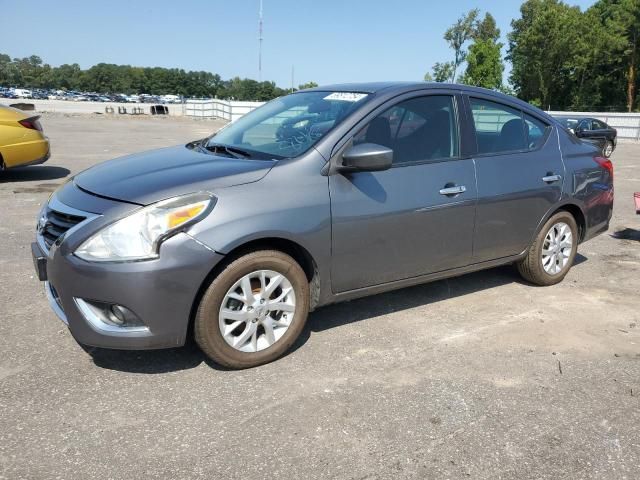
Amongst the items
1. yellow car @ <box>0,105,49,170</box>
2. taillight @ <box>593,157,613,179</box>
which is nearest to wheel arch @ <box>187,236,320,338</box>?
taillight @ <box>593,157,613,179</box>

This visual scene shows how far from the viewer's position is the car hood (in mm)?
3109

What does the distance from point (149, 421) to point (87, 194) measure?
4.55 ft

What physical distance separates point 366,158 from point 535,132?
2145 millimetres

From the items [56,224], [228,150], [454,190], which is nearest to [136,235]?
[56,224]

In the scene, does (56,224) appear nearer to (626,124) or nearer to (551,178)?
(551,178)

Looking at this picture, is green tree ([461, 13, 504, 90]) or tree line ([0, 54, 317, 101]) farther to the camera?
tree line ([0, 54, 317, 101])

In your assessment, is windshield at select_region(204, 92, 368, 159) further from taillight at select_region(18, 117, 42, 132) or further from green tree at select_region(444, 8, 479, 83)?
green tree at select_region(444, 8, 479, 83)

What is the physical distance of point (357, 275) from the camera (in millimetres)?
3682

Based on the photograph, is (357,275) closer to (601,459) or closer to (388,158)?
(388,158)

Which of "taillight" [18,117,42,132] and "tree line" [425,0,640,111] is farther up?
"tree line" [425,0,640,111]

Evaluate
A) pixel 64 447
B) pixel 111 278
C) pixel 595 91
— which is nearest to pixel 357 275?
pixel 111 278

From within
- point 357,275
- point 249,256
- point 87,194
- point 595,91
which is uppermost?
point 595,91

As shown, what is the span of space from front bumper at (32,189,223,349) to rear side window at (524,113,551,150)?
10.0 feet

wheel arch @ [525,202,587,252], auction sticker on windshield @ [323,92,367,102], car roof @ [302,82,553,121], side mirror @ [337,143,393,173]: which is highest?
car roof @ [302,82,553,121]
